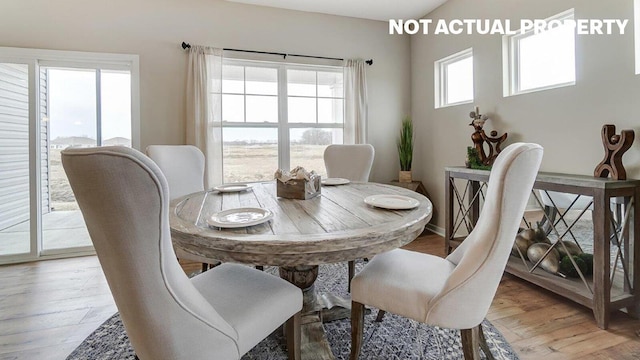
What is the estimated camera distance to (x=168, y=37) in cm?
318

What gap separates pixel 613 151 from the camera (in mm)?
1833

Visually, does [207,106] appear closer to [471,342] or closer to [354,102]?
[354,102]

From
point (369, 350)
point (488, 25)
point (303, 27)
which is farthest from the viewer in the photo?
point (303, 27)

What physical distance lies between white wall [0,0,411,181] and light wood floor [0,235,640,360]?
1.49 metres

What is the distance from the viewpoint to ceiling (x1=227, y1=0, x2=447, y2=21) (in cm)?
337

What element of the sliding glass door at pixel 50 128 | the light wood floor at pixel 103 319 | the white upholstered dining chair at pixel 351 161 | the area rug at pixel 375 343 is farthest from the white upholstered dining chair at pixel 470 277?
the sliding glass door at pixel 50 128

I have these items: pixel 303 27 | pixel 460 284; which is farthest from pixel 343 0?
pixel 460 284

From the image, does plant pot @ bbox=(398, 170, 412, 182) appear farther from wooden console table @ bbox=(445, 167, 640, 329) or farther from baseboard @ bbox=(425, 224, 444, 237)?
wooden console table @ bbox=(445, 167, 640, 329)

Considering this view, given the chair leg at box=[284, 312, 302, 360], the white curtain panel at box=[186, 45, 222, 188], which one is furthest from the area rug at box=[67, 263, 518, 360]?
the white curtain panel at box=[186, 45, 222, 188]

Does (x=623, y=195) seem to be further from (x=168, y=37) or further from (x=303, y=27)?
(x=168, y=37)

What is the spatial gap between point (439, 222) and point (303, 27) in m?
2.81

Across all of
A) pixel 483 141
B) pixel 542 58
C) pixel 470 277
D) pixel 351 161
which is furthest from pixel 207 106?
pixel 542 58

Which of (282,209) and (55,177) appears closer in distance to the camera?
(282,209)

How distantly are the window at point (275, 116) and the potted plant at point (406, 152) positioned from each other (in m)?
0.76
